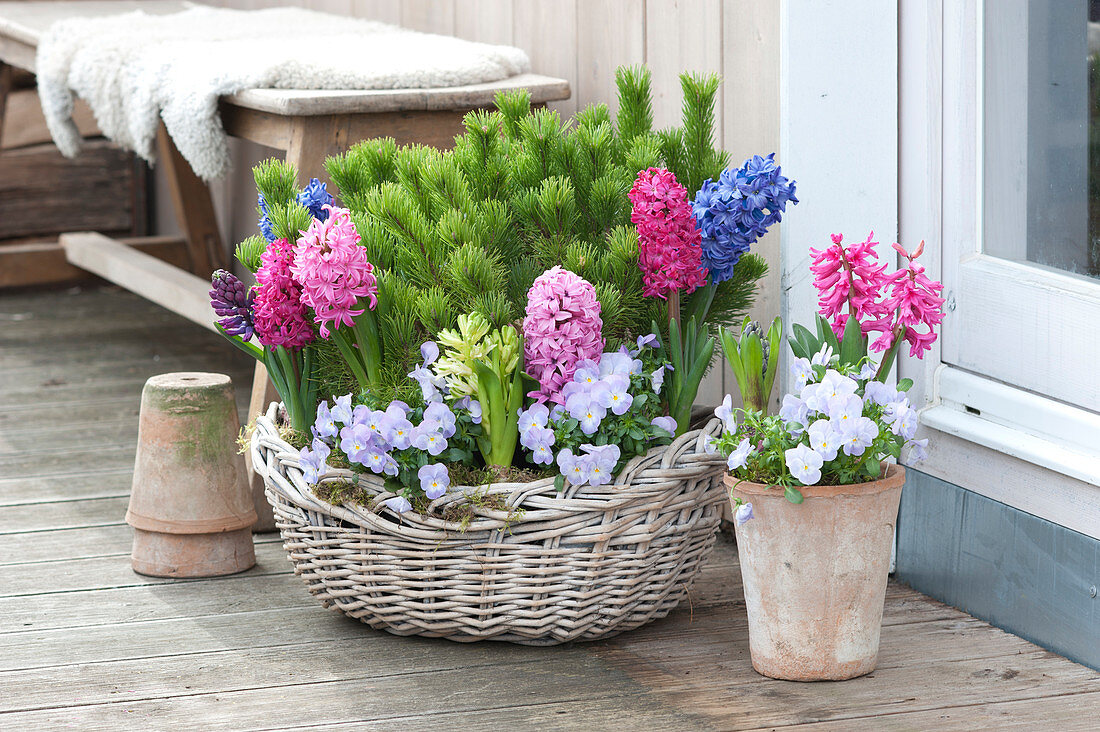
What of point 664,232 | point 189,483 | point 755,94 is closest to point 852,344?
point 664,232

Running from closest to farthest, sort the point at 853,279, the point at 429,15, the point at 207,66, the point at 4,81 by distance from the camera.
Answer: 1. the point at 853,279
2. the point at 207,66
3. the point at 429,15
4. the point at 4,81

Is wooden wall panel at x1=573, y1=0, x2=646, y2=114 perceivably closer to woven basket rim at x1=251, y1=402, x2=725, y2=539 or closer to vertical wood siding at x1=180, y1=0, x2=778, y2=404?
vertical wood siding at x1=180, y1=0, x2=778, y2=404

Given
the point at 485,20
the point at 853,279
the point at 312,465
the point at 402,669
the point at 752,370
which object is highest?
the point at 485,20

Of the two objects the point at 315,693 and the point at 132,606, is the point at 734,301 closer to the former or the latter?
the point at 315,693

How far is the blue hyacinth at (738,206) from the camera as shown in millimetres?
1555

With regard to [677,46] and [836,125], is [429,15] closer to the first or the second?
[677,46]

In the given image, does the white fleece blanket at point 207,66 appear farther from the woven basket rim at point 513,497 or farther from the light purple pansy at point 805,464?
the light purple pansy at point 805,464

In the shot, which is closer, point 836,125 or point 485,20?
point 836,125

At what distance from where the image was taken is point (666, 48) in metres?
2.13

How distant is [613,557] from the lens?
62.2 inches

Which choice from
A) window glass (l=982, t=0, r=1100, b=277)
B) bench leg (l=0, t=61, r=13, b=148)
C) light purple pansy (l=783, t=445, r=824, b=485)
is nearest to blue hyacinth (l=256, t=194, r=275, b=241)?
light purple pansy (l=783, t=445, r=824, b=485)

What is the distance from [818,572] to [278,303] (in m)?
0.69

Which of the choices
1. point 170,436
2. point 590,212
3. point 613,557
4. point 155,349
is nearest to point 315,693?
point 613,557

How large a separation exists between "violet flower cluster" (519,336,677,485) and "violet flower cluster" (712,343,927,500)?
0.34 ft
